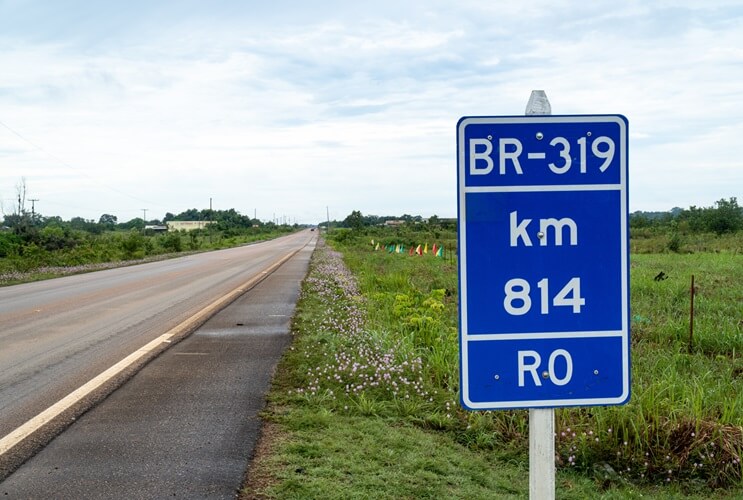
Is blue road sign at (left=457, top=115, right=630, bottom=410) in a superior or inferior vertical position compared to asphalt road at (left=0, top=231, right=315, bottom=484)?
superior

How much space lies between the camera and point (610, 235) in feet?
5.72

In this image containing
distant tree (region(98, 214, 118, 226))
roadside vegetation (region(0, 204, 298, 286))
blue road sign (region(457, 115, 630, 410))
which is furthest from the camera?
distant tree (region(98, 214, 118, 226))

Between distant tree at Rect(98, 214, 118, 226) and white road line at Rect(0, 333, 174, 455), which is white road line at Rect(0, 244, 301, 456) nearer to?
white road line at Rect(0, 333, 174, 455)

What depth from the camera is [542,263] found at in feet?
5.62

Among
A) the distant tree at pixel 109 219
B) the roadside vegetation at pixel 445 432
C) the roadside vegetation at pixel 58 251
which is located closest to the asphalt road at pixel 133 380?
the roadside vegetation at pixel 445 432

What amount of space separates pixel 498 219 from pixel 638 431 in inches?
126

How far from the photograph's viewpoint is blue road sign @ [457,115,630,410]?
5.59ft

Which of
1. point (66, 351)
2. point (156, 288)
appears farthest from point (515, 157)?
point (156, 288)

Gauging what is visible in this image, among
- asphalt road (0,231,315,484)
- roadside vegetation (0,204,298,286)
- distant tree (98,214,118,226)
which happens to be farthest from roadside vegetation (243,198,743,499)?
distant tree (98,214,118,226)

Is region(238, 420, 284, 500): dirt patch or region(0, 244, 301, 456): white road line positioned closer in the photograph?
region(238, 420, 284, 500): dirt patch

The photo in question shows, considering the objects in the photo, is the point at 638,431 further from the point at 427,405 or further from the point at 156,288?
the point at 156,288

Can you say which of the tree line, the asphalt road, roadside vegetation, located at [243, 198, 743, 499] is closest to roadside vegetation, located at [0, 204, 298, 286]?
the asphalt road

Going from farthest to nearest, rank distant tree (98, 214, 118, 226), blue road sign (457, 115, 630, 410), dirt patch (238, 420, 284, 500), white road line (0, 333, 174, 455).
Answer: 1. distant tree (98, 214, 118, 226)
2. white road line (0, 333, 174, 455)
3. dirt patch (238, 420, 284, 500)
4. blue road sign (457, 115, 630, 410)

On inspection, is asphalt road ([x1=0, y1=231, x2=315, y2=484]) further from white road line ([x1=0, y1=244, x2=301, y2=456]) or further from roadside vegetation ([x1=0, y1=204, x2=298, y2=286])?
roadside vegetation ([x1=0, y1=204, x2=298, y2=286])
